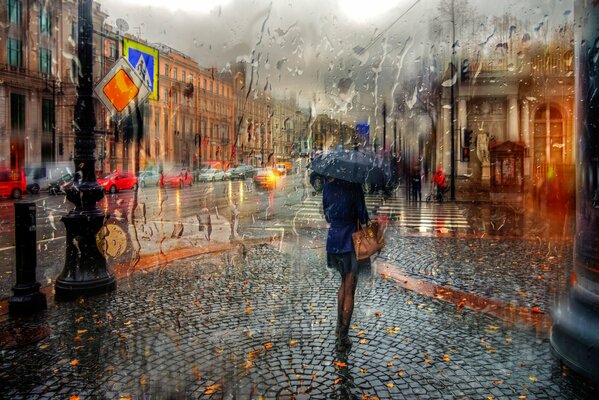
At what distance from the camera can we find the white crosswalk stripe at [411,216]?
13.5m

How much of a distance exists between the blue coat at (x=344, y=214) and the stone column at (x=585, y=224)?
197cm

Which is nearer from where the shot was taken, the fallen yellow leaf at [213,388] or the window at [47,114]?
the fallen yellow leaf at [213,388]

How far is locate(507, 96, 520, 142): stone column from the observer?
3186 centimetres

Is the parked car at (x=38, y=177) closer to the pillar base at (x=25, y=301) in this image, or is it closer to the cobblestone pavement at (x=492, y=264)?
the cobblestone pavement at (x=492, y=264)

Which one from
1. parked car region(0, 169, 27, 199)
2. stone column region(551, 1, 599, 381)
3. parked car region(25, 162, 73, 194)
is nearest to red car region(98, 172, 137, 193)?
parked car region(25, 162, 73, 194)

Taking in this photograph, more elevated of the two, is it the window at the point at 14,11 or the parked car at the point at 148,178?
the window at the point at 14,11

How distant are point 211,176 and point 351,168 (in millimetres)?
39830

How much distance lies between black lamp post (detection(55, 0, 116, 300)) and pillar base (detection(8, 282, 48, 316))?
0.51m

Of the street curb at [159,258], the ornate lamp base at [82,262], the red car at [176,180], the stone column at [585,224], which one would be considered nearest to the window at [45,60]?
the red car at [176,180]

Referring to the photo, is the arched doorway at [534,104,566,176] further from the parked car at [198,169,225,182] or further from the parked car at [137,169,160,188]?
the parked car at [137,169,160,188]

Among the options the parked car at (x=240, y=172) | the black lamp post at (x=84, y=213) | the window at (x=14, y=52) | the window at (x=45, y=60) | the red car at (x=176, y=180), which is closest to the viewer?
the black lamp post at (x=84, y=213)

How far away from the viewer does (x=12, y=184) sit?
2388 cm

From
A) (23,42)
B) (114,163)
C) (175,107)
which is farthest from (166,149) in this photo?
(23,42)

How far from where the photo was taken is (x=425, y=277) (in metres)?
7.02
